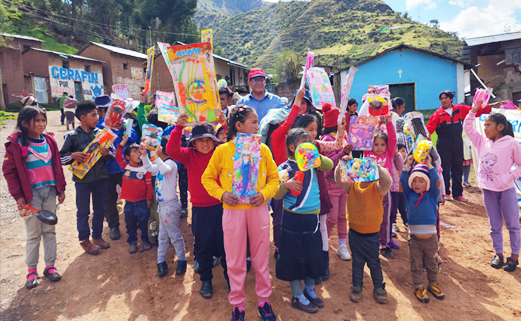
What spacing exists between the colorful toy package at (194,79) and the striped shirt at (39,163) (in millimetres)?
2259

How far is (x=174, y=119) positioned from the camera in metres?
3.28

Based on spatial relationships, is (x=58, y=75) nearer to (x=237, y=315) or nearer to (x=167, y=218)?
(x=167, y=218)

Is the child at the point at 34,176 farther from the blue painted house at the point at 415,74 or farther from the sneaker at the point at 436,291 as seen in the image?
the blue painted house at the point at 415,74

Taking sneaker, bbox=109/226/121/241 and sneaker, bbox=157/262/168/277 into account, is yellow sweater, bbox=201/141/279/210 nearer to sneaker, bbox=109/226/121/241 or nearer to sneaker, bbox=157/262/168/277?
sneaker, bbox=157/262/168/277

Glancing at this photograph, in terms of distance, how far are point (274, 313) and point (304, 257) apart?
617 millimetres

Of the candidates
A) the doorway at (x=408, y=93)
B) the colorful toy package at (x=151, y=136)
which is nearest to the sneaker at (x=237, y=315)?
Answer: the colorful toy package at (x=151, y=136)

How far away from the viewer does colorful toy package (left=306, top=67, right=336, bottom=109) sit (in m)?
3.78

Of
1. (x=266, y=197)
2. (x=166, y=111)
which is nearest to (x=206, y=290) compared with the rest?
Answer: (x=266, y=197)

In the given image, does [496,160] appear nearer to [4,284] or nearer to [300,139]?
[300,139]

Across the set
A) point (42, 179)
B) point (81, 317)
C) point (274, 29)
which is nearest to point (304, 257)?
point (81, 317)

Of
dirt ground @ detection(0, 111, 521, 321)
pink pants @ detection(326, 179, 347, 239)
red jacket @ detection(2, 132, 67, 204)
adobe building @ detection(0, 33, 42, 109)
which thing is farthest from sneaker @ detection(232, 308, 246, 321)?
adobe building @ detection(0, 33, 42, 109)

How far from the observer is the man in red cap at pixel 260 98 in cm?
413

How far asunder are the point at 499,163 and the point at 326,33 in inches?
2487

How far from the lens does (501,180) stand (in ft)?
12.3
